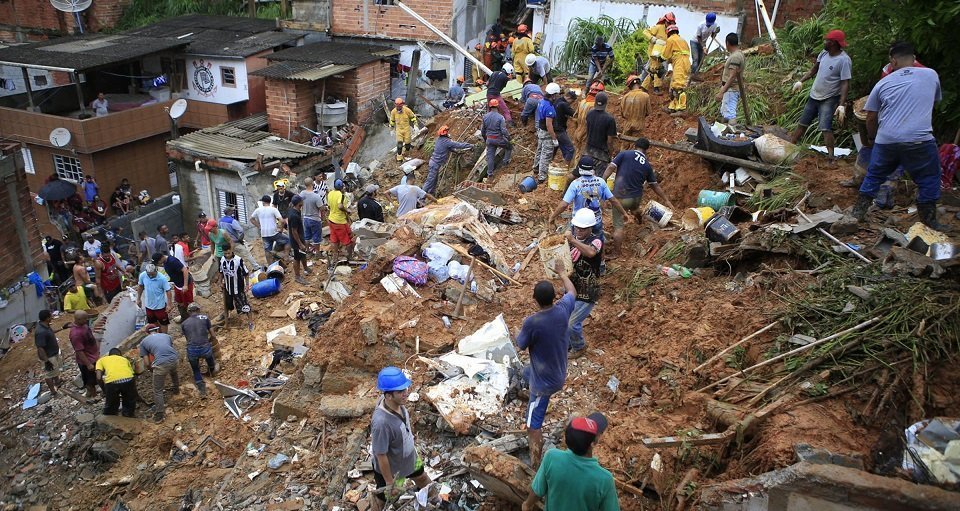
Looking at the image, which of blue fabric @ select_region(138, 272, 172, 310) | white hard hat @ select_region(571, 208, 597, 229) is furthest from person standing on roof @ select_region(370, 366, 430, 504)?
blue fabric @ select_region(138, 272, 172, 310)

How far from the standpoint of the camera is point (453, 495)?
17.1 ft

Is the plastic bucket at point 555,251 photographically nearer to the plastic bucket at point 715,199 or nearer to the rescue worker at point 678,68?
the plastic bucket at point 715,199

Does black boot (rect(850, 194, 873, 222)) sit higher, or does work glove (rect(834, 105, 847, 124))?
work glove (rect(834, 105, 847, 124))

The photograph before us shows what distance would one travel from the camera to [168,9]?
82.3ft

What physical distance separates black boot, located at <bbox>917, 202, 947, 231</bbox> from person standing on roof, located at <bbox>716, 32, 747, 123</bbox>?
3959mm

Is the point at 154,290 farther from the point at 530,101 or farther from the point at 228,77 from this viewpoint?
the point at 228,77

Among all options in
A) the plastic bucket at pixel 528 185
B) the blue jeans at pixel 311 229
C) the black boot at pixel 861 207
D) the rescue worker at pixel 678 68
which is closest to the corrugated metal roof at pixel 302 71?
the blue jeans at pixel 311 229

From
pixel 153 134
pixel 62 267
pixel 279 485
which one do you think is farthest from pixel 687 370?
pixel 153 134

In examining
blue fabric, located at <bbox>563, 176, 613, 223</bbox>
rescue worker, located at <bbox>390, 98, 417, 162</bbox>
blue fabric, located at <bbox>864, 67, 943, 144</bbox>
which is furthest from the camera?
rescue worker, located at <bbox>390, 98, 417, 162</bbox>

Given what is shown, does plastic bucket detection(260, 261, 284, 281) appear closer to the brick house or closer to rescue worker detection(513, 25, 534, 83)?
the brick house

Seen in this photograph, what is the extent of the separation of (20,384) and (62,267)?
4326mm

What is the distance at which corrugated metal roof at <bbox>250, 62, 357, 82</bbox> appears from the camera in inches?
640

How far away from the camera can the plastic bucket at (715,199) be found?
28.0 feet

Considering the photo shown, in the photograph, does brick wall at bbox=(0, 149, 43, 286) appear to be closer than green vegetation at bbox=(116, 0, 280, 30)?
Yes
